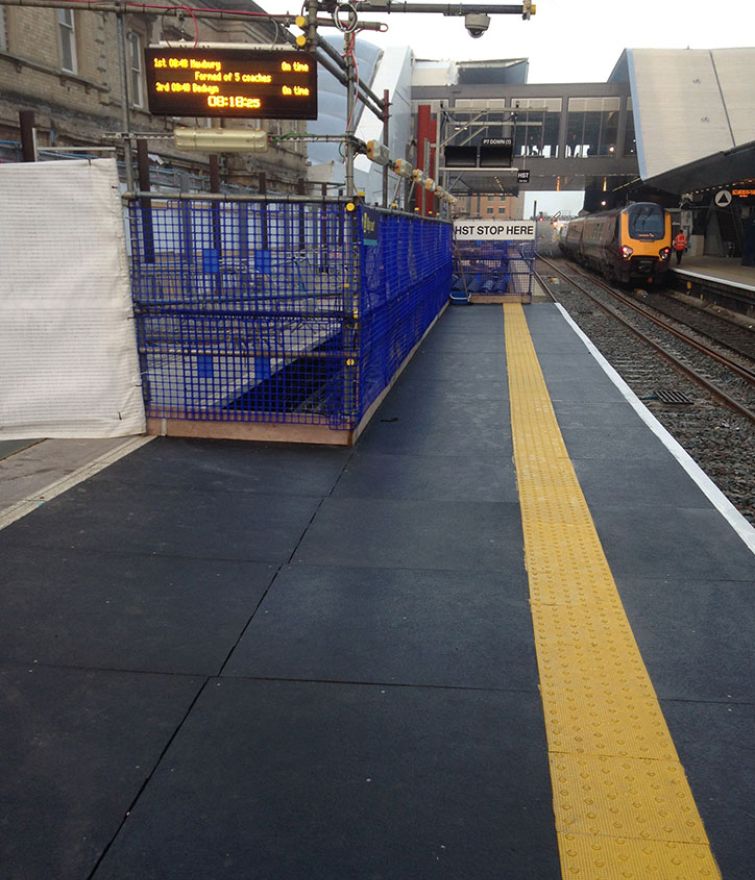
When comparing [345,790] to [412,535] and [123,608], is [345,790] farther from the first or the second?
[412,535]

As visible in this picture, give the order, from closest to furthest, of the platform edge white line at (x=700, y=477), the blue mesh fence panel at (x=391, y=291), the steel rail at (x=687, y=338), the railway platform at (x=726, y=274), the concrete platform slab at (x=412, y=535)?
the concrete platform slab at (x=412, y=535) → the platform edge white line at (x=700, y=477) → the blue mesh fence panel at (x=391, y=291) → the steel rail at (x=687, y=338) → the railway platform at (x=726, y=274)

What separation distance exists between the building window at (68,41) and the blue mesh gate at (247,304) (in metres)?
15.6

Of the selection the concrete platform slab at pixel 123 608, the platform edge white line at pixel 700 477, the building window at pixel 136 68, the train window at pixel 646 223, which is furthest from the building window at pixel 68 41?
the concrete platform slab at pixel 123 608

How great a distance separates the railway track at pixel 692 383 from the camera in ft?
25.5

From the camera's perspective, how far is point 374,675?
3312mm

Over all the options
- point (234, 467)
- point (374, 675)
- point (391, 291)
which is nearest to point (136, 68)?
point (391, 291)

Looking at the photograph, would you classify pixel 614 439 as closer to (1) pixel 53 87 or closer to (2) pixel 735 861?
(2) pixel 735 861

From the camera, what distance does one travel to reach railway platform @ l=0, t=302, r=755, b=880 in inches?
95.0

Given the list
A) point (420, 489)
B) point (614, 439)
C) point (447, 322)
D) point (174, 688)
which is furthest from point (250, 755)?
point (447, 322)

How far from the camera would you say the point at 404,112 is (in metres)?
69.1

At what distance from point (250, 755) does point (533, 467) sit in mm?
4119

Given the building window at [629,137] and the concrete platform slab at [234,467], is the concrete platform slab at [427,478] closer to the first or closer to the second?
the concrete platform slab at [234,467]

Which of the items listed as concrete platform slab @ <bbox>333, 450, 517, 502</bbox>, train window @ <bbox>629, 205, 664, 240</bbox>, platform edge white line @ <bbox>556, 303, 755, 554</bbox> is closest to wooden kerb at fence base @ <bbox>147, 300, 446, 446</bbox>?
concrete platform slab @ <bbox>333, 450, 517, 502</bbox>

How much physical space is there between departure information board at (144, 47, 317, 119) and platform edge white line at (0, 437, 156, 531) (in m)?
3.01
